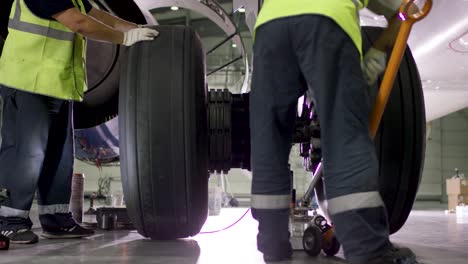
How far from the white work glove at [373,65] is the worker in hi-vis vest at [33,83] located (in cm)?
111

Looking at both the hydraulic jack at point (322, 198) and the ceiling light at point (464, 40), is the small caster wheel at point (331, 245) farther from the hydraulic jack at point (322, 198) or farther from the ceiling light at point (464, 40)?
the ceiling light at point (464, 40)

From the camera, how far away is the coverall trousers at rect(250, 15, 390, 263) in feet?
4.30

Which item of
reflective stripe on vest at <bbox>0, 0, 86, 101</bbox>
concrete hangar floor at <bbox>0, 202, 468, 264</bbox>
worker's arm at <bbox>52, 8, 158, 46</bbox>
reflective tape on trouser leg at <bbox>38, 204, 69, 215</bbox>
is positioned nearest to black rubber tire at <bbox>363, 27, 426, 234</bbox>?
concrete hangar floor at <bbox>0, 202, 468, 264</bbox>

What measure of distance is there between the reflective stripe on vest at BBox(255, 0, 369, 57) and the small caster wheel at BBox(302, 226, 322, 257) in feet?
2.12

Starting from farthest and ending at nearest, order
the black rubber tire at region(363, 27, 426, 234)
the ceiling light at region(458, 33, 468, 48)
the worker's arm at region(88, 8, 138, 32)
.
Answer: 1. the ceiling light at region(458, 33, 468, 48)
2. the worker's arm at region(88, 8, 138, 32)
3. the black rubber tire at region(363, 27, 426, 234)

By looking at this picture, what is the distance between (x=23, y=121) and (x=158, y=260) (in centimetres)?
113

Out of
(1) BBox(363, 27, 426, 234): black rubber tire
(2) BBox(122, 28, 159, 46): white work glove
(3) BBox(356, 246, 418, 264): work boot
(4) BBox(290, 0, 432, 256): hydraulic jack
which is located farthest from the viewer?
(2) BBox(122, 28, 159, 46): white work glove

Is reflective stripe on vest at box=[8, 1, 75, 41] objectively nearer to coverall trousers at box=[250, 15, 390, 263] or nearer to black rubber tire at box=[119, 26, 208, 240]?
black rubber tire at box=[119, 26, 208, 240]

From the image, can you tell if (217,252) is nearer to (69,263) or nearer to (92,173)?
(69,263)

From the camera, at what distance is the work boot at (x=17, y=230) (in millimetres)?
2207

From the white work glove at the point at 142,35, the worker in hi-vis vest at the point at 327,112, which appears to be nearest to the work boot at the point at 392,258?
the worker in hi-vis vest at the point at 327,112

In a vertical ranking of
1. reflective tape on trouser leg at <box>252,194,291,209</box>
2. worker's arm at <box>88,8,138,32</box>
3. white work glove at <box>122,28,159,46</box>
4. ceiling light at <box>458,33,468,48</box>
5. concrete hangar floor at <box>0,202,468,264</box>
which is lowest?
concrete hangar floor at <box>0,202,468,264</box>

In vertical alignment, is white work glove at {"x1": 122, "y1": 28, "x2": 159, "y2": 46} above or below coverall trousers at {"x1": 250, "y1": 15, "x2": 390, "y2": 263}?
above

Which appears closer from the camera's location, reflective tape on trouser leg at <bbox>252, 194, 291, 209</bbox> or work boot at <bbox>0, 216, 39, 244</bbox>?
reflective tape on trouser leg at <bbox>252, 194, 291, 209</bbox>
